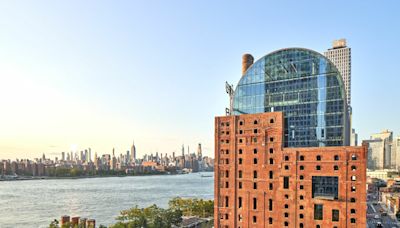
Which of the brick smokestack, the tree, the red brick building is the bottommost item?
the tree

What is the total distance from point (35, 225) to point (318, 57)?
81099mm

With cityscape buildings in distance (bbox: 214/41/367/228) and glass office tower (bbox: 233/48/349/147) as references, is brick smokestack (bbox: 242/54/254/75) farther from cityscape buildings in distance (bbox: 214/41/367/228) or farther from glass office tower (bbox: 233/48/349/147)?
cityscape buildings in distance (bbox: 214/41/367/228)

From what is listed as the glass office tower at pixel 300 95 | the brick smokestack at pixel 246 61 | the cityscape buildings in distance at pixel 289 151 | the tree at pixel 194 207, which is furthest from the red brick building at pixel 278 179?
the tree at pixel 194 207

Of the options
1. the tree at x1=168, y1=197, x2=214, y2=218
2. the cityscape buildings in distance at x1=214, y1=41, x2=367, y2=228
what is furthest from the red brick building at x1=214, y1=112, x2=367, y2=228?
the tree at x1=168, y1=197, x2=214, y2=218

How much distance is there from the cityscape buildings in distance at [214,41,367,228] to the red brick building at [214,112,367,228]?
138 mm

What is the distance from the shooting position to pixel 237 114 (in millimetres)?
57250

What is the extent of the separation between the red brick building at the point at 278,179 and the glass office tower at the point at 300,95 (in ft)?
7.75

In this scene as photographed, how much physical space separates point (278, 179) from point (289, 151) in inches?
190

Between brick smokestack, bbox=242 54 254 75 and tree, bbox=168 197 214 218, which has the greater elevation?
brick smokestack, bbox=242 54 254 75

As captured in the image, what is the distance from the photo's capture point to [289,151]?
4928 cm

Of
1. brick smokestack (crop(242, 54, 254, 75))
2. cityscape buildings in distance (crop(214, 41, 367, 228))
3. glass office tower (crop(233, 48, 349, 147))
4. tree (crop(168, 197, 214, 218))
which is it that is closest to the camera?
cityscape buildings in distance (crop(214, 41, 367, 228))

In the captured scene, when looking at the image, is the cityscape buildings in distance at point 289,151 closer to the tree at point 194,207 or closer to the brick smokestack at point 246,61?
the brick smokestack at point 246,61

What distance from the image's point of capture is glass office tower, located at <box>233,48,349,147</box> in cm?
4838

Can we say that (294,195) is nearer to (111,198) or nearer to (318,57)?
(318,57)
